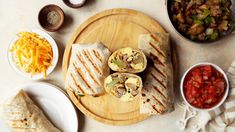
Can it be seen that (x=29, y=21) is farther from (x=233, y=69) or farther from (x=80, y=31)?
(x=233, y=69)

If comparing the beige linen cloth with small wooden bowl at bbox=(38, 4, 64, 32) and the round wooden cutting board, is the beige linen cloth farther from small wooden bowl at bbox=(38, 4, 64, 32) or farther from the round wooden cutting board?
small wooden bowl at bbox=(38, 4, 64, 32)

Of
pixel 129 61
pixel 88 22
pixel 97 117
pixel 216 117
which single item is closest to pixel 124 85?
pixel 129 61

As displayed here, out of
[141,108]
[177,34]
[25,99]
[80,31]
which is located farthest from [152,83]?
[25,99]

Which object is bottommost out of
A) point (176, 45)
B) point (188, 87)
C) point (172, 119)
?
point (172, 119)

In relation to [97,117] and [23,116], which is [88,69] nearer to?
[97,117]

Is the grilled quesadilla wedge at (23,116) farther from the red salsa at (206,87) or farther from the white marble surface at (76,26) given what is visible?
the red salsa at (206,87)

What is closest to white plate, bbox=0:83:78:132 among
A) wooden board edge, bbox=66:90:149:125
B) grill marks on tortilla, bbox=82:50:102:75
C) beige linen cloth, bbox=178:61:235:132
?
wooden board edge, bbox=66:90:149:125
